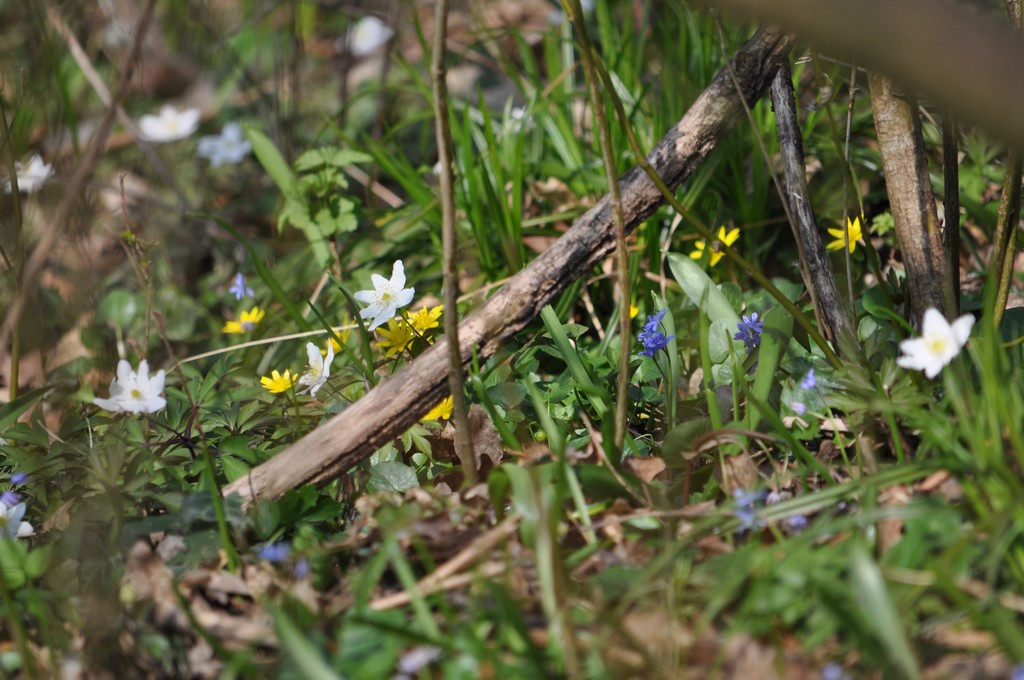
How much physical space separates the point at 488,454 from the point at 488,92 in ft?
7.54

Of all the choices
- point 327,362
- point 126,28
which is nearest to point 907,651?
point 327,362

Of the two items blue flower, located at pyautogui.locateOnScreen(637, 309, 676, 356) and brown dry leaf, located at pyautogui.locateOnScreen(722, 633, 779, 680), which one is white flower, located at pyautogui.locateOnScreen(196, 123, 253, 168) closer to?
blue flower, located at pyautogui.locateOnScreen(637, 309, 676, 356)

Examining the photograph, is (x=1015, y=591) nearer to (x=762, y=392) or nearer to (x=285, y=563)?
(x=762, y=392)

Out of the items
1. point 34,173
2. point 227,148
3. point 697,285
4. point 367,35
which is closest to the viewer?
point 697,285

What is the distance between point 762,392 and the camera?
5.33 ft

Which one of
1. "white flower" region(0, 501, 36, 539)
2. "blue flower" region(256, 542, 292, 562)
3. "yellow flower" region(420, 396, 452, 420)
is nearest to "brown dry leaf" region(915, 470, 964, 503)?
"yellow flower" region(420, 396, 452, 420)

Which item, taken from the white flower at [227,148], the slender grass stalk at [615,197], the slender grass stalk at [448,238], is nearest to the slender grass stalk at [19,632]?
the slender grass stalk at [448,238]

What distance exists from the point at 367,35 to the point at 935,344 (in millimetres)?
3175

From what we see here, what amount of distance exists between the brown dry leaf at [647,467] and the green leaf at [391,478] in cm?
41

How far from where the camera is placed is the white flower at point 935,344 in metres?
1.34

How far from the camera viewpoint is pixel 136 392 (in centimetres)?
165

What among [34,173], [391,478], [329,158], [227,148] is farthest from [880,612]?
[227,148]

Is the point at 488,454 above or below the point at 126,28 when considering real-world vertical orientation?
below

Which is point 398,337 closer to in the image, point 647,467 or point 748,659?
point 647,467
